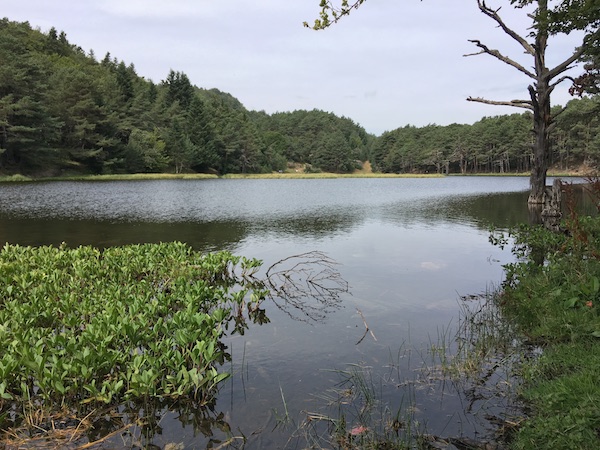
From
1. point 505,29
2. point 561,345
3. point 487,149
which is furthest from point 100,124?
point 487,149

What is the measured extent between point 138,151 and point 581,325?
3844 inches

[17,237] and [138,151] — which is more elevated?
[138,151]

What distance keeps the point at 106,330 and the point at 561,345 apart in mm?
7512

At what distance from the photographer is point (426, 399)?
20.6 feet

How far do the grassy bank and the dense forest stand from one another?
3019cm

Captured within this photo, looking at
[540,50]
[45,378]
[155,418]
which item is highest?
[540,50]

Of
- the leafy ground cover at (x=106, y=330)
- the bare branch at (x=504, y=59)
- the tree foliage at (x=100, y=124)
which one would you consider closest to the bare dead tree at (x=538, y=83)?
the bare branch at (x=504, y=59)

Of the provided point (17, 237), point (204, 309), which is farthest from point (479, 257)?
point (17, 237)

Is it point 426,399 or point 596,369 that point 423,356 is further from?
point 596,369

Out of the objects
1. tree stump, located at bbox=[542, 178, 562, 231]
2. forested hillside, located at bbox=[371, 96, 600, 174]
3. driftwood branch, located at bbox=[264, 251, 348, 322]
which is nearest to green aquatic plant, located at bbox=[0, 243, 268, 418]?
driftwood branch, located at bbox=[264, 251, 348, 322]

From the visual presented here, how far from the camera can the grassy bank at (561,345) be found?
4.53m

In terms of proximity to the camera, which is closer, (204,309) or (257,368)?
(257,368)

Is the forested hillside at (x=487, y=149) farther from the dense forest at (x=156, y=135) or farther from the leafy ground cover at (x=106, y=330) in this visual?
the leafy ground cover at (x=106, y=330)

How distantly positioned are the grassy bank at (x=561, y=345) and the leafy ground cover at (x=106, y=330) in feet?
14.2
